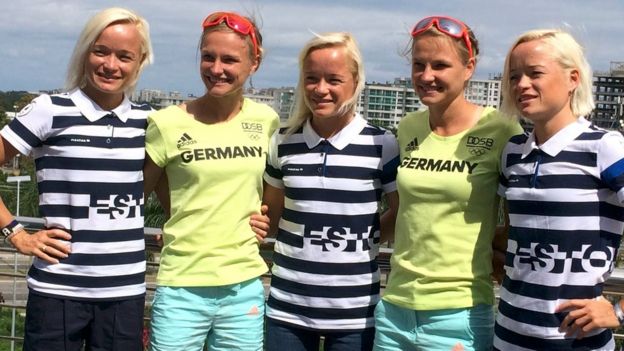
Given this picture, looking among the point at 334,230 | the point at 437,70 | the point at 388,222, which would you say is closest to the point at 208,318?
the point at 334,230

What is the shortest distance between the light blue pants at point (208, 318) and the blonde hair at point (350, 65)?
699 mm

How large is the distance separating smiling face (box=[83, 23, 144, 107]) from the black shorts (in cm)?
80

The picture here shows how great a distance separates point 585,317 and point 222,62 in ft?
5.50

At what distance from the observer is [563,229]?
2.61 m

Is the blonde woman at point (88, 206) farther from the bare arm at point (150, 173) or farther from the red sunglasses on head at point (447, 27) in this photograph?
the red sunglasses on head at point (447, 27)

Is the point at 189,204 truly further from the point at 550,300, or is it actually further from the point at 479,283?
the point at 550,300

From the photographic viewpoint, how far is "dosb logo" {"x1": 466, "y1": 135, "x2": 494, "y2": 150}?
2941 millimetres

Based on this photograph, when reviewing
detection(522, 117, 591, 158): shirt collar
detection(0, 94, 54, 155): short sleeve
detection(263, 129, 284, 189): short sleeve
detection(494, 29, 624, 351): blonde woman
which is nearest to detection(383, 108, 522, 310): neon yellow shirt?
detection(494, 29, 624, 351): blonde woman

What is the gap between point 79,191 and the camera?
307cm

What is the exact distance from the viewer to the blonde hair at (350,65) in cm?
315

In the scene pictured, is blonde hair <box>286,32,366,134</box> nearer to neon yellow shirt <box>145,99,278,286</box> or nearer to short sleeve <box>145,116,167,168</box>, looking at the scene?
neon yellow shirt <box>145,99,278,286</box>

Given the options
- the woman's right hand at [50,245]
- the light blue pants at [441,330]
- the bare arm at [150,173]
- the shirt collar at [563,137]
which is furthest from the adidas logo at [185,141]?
the shirt collar at [563,137]

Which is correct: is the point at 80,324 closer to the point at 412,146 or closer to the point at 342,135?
the point at 342,135

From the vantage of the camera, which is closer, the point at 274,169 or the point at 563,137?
the point at 563,137
